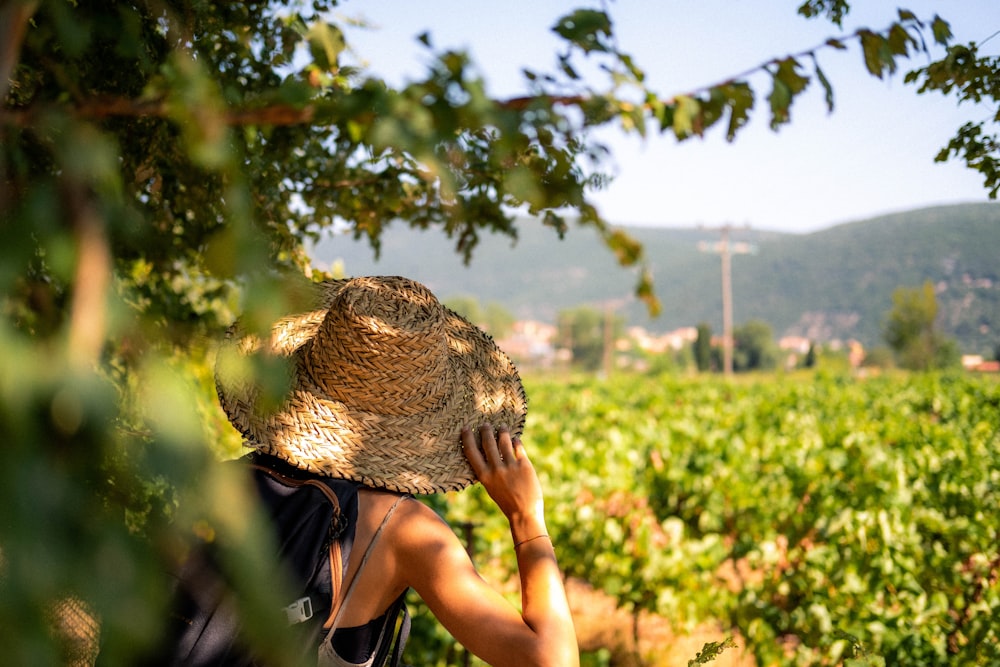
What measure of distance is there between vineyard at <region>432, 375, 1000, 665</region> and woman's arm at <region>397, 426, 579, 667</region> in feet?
3.68

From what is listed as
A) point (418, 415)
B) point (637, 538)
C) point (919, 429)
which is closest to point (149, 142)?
point (418, 415)

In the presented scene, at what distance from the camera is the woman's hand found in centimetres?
184

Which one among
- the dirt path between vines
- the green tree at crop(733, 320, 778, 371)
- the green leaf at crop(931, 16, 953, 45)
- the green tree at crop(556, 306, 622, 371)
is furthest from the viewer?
the green tree at crop(733, 320, 778, 371)

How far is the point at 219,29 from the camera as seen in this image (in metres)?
2.05

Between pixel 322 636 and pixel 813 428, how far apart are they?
10.9 m

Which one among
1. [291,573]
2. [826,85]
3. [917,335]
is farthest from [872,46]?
[917,335]

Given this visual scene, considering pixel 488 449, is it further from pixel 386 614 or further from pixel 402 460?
pixel 386 614

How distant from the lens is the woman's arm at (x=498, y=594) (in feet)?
5.30

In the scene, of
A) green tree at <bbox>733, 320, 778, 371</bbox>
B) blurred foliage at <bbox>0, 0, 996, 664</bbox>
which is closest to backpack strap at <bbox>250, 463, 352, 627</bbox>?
blurred foliage at <bbox>0, 0, 996, 664</bbox>

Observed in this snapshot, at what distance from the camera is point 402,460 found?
76.4 inches

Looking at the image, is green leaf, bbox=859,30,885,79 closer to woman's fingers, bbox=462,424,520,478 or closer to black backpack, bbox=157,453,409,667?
woman's fingers, bbox=462,424,520,478

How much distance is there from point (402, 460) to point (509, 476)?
250mm

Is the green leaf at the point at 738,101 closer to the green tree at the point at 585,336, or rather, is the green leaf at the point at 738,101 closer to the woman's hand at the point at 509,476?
the woman's hand at the point at 509,476

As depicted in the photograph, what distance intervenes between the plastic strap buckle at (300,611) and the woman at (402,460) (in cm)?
10
